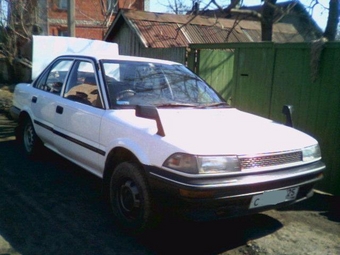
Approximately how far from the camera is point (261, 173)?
10.7 ft

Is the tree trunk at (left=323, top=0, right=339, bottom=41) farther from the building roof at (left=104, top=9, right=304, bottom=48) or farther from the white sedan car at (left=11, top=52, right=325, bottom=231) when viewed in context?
the building roof at (left=104, top=9, right=304, bottom=48)

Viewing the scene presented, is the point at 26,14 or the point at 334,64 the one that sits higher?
the point at 26,14

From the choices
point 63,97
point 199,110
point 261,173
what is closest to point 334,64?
point 199,110

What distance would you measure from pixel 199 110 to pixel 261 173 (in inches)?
48.3

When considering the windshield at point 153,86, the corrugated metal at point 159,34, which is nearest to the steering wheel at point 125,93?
the windshield at point 153,86

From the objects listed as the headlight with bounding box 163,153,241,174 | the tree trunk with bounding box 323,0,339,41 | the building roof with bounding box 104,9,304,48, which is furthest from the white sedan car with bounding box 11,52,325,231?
the building roof with bounding box 104,9,304,48

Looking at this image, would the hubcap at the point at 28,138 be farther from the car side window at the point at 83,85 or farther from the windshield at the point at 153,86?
the windshield at the point at 153,86

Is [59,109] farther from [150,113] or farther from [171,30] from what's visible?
[171,30]

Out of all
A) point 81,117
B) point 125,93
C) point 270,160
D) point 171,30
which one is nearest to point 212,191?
point 270,160

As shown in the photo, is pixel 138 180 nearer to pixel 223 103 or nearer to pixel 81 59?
pixel 223 103

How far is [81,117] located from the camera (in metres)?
4.39

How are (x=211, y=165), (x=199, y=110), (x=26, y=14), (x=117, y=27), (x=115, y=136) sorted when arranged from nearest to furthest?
(x=211, y=165) → (x=115, y=136) → (x=199, y=110) → (x=117, y=27) → (x=26, y=14)

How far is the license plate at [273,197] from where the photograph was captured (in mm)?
3266

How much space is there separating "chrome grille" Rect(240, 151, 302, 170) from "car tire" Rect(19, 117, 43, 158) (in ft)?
12.0
